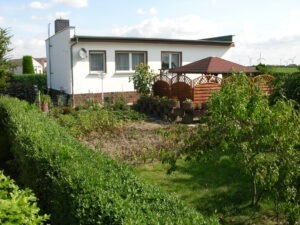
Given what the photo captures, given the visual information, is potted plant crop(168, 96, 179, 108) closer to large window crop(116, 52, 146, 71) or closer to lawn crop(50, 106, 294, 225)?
lawn crop(50, 106, 294, 225)

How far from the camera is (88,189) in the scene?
312 cm

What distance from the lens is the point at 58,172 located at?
3850mm

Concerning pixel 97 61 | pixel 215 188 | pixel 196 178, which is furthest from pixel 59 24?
pixel 215 188

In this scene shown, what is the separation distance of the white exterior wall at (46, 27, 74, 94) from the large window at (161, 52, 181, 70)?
206 inches

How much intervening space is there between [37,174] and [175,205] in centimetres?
228

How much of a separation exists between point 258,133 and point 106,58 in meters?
14.3

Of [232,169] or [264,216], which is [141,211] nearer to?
[264,216]

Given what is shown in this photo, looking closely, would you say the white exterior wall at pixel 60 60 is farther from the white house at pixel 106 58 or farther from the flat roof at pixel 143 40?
the flat roof at pixel 143 40

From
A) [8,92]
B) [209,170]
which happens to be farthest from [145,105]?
[209,170]

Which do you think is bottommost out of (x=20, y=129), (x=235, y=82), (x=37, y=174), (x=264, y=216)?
(x=264, y=216)

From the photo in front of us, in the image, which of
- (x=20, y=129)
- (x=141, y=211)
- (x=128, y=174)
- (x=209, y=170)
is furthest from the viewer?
(x=209, y=170)

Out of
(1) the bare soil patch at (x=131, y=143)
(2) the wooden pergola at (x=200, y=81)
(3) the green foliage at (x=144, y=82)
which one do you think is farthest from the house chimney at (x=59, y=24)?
(1) the bare soil patch at (x=131, y=143)

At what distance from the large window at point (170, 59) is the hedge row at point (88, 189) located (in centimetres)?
1500

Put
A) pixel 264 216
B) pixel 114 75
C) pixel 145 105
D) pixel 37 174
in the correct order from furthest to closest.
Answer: pixel 114 75 → pixel 145 105 → pixel 264 216 → pixel 37 174
